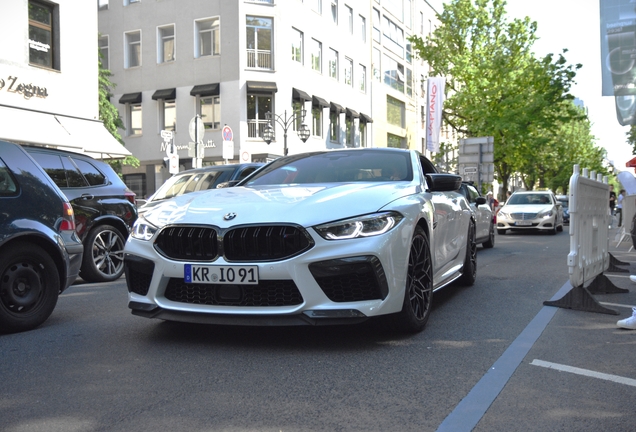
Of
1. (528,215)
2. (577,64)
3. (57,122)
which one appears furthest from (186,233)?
(577,64)

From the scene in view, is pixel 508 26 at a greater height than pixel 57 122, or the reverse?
pixel 508 26

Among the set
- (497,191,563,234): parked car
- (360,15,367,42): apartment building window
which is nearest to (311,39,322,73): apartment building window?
(360,15,367,42): apartment building window

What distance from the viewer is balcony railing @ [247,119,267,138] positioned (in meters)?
32.5

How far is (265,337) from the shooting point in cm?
495

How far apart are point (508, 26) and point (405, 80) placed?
13.5 m

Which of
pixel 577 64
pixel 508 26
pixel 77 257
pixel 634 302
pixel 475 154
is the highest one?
pixel 508 26

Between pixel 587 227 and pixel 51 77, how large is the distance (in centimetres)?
1732

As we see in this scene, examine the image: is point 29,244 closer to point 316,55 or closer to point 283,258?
point 283,258

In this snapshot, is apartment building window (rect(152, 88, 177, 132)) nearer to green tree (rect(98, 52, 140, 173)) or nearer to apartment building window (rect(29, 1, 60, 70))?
green tree (rect(98, 52, 140, 173))

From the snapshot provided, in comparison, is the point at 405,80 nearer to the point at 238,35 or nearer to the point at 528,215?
the point at 238,35

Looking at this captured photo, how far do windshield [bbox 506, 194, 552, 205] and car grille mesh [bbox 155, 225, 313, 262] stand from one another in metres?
19.9

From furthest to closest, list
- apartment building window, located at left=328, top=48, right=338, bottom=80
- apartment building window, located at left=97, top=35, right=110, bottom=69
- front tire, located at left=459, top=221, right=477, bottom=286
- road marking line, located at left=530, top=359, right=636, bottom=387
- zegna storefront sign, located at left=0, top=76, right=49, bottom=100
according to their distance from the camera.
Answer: apartment building window, located at left=328, top=48, right=338, bottom=80 → apartment building window, located at left=97, top=35, right=110, bottom=69 → zegna storefront sign, located at left=0, top=76, right=49, bottom=100 → front tire, located at left=459, top=221, right=477, bottom=286 → road marking line, located at left=530, top=359, right=636, bottom=387

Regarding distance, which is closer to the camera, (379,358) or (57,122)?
(379,358)

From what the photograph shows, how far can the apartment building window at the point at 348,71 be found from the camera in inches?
1617
